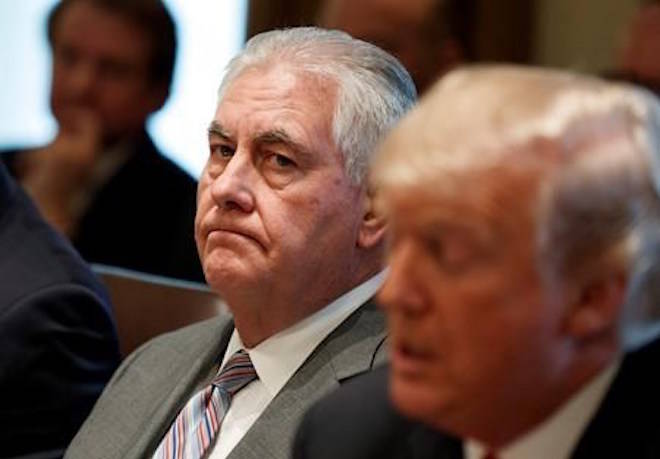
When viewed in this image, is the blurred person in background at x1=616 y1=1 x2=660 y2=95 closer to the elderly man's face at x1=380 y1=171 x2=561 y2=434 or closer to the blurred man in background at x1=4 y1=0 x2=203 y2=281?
the blurred man in background at x1=4 y1=0 x2=203 y2=281

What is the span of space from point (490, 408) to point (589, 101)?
0.95 ft

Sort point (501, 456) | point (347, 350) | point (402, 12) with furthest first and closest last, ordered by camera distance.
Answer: point (402, 12)
point (347, 350)
point (501, 456)

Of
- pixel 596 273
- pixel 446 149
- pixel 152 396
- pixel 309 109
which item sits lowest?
pixel 152 396

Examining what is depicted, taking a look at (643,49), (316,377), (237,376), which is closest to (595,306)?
(316,377)

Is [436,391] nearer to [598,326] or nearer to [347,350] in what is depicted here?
Answer: [598,326]

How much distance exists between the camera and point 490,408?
Result: 1.45 metres

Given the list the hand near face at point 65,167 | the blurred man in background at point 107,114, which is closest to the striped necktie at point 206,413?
the blurred man in background at point 107,114

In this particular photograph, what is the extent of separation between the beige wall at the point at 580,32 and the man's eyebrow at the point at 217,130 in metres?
1.23

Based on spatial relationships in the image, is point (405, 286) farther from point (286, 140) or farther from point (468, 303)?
point (286, 140)

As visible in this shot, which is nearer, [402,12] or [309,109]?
[309,109]

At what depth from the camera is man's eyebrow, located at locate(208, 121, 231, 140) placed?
2.15 meters

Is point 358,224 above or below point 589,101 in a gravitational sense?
below

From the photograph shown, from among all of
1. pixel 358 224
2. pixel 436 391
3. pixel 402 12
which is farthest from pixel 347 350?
pixel 402 12

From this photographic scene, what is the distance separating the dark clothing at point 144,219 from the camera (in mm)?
3564
